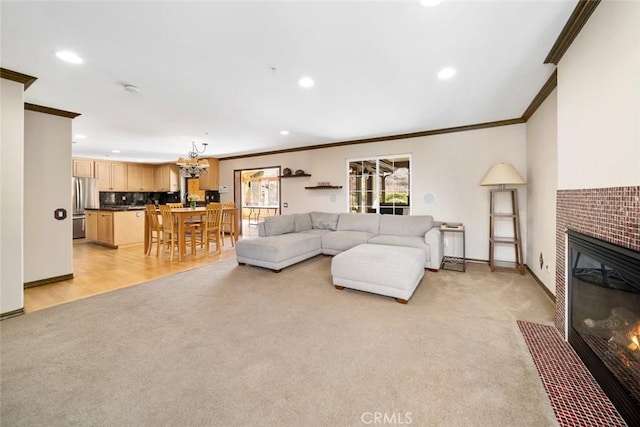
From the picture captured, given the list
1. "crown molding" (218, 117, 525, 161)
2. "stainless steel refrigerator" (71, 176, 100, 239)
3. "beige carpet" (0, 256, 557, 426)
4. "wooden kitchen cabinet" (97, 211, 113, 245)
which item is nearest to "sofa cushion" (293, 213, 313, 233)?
"crown molding" (218, 117, 525, 161)

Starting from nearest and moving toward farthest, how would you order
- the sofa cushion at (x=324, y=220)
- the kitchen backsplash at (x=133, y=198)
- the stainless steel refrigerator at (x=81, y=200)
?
the sofa cushion at (x=324, y=220)
the stainless steel refrigerator at (x=81, y=200)
the kitchen backsplash at (x=133, y=198)

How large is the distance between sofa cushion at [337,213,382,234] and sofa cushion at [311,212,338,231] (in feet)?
0.54

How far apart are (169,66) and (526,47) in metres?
3.23

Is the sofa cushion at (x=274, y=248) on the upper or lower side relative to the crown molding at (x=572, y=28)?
lower

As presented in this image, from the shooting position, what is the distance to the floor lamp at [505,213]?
12.2 feet

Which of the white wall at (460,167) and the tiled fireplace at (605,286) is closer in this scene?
the tiled fireplace at (605,286)

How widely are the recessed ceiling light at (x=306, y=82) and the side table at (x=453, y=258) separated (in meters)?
2.98

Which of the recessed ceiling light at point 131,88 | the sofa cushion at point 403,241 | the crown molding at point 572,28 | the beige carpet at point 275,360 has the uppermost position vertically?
the recessed ceiling light at point 131,88

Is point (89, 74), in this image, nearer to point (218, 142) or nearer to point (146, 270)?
point (146, 270)

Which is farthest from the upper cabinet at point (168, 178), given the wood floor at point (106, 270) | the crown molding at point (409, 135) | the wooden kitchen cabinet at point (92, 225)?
the crown molding at point (409, 135)

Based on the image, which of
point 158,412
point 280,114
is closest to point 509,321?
point 158,412

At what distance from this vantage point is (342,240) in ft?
15.6

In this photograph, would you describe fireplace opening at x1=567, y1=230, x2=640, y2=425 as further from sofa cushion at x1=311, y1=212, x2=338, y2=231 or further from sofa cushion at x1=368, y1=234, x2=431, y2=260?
sofa cushion at x1=311, y1=212, x2=338, y2=231

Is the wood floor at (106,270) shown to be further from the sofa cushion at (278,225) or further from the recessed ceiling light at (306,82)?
the recessed ceiling light at (306,82)
